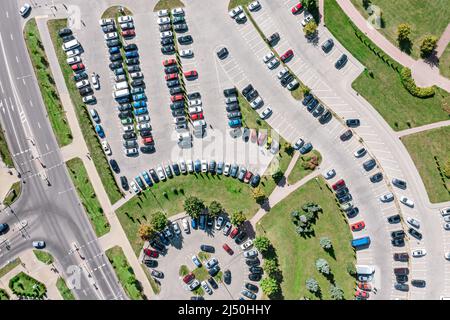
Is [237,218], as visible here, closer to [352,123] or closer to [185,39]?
[352,123]

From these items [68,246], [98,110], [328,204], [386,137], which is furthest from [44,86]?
[386,137]

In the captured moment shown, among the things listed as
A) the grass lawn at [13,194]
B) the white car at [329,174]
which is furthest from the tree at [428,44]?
the grass lawn at [13,194]

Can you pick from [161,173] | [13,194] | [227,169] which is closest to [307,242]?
[227,169]

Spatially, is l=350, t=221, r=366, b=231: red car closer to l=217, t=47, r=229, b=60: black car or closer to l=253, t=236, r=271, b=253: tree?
l=253, t=236, r=271, b=253: tree

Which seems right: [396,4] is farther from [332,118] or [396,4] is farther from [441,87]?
[332,118]

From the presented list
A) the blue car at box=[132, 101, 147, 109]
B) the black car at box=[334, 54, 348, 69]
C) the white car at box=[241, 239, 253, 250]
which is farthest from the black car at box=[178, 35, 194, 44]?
the white car at box=[241, 239, 253, 250]
